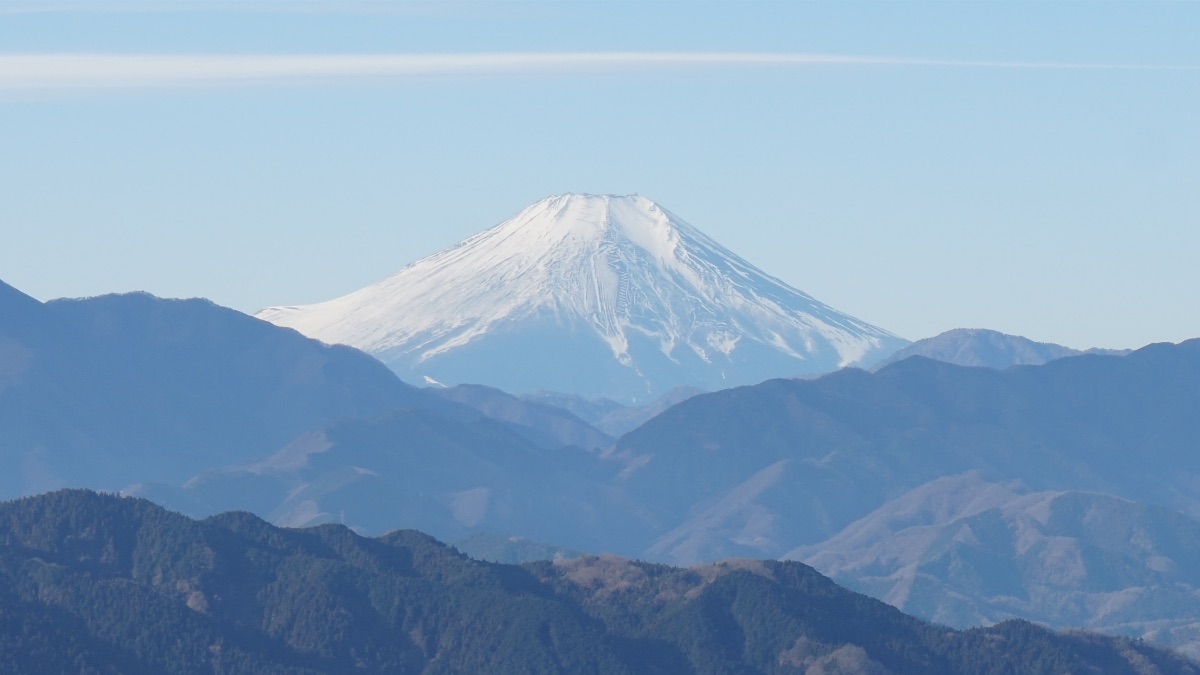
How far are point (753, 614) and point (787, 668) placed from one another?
19.5 ft

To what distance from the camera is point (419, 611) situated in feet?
451

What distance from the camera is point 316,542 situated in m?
145

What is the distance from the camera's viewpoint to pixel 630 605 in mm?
144250

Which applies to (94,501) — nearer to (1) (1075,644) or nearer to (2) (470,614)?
(2) (470,614)

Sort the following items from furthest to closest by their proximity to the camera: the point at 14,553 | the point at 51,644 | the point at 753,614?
the point at 753,614
the point at 14,553
the point at 51,644

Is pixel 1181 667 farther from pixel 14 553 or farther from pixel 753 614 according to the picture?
pixel 14 553

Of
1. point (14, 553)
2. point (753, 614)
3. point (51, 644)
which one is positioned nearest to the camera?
point (51, 644)

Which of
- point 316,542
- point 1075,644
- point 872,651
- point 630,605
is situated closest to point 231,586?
point 316,542

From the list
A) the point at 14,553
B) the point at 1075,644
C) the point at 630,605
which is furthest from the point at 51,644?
the point at 1075,644

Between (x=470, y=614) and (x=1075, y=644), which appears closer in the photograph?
(x=470, y=614)

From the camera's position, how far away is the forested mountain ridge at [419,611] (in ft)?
423

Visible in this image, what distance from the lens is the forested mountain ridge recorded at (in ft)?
423

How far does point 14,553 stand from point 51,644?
17.4 meters

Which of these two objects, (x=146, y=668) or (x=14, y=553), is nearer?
(x=146, y=668)
